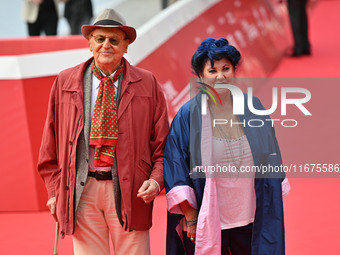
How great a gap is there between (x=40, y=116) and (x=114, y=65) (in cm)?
219

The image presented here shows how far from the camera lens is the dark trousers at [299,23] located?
9.87 metres

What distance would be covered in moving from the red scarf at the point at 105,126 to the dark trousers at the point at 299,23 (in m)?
7.65

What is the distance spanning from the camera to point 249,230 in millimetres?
2928

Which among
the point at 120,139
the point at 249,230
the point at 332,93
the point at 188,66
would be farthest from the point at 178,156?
the point at 332,93

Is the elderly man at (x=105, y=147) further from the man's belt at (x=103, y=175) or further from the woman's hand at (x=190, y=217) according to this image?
the woman's hand at (x=190, y=217)

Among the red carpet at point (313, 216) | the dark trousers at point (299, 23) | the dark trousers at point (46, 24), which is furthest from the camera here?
the dark trousers at point (299, 23)

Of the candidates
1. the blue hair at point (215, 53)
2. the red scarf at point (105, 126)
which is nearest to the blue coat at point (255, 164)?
the blue hair at point (215, 53)

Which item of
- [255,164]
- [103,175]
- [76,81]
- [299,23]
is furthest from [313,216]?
[299,23]

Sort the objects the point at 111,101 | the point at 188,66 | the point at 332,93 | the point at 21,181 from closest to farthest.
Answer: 1. the point at 111,101
2. the point at 21,181
3. the point at 188,66
4. the point at 332,93

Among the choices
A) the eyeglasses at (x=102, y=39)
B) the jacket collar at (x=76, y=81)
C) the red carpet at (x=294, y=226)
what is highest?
the eyeglasses at (x=102, y=39)

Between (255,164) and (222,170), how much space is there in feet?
0.56

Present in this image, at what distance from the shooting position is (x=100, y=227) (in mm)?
2947

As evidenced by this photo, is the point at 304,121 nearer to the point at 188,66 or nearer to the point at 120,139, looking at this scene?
the point at 188,66

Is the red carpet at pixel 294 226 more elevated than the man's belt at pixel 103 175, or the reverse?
the man's belt at pixel 103 175
